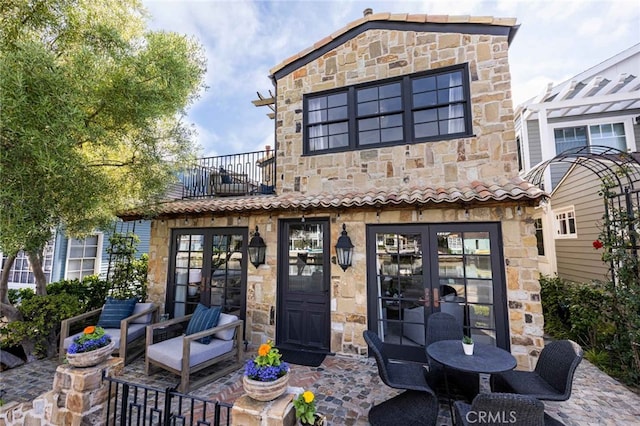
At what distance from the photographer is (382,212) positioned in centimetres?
567

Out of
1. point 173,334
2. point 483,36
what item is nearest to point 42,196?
point 173,334

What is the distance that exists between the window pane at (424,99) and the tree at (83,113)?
501cm

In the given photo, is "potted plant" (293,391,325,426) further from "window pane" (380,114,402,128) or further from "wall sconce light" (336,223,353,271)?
"window pane" (380,114,402,128)

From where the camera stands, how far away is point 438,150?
5934 mm

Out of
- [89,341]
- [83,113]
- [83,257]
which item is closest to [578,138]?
[83,113]

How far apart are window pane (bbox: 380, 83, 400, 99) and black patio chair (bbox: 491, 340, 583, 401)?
5473 millimetres

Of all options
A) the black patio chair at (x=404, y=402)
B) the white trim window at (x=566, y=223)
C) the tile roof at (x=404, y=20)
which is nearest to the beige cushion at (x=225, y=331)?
the black patio chair at (x=404, y=402)

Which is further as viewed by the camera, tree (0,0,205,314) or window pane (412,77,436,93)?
window pane (412,77,436,93)

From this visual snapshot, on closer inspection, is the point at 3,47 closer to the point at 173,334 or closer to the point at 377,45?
the point at 173,334

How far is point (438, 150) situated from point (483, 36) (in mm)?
2537

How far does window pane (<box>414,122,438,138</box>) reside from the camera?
19.9 feet

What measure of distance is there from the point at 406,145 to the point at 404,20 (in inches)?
113

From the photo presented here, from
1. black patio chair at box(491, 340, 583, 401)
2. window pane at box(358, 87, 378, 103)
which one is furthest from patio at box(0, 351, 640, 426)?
window pane at box(358, 87, 378, 103)

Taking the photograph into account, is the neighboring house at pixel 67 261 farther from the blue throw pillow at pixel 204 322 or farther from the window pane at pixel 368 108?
the window pane at pixel 368 108
